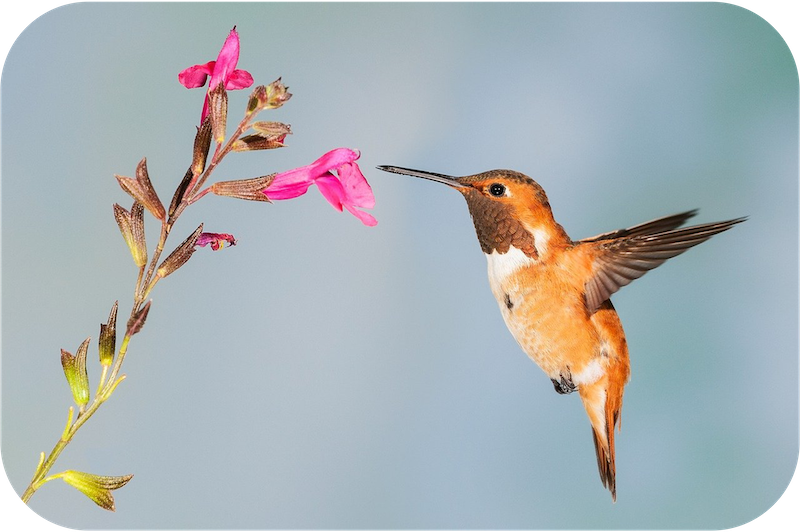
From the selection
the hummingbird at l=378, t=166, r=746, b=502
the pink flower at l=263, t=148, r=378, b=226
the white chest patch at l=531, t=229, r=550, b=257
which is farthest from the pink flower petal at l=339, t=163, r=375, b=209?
the white chest patch at l=531, t=229, r=550, b=257

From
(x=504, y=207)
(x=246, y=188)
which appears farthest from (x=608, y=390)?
(x=246, y=188)

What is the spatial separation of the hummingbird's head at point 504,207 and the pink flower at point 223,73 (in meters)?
0.26

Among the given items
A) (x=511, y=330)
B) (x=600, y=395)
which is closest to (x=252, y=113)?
(x=511, y=330)

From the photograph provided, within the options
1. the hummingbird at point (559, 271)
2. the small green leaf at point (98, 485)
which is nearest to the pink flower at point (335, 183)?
the hummingbird at point (559, 271)

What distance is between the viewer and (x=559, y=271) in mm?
1194

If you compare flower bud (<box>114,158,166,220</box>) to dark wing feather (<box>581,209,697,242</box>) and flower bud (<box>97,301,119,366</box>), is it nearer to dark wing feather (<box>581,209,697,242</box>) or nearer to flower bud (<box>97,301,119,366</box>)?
flower bud (<box>97,301,119,366</box>)

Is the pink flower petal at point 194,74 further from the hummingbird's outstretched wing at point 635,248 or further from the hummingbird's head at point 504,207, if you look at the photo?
the hummingbird's outstretched wing at point 635,248

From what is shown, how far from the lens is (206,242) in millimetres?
939

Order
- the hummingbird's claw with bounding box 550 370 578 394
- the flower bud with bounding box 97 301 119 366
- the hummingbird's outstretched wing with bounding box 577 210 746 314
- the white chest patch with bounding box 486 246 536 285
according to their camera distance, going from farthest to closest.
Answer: the hummingbird's claw with bounding box 550 370 578 394, the white chest patch with bounding box 486 246 536 285, the hummingbird's outstretched wing with bounding box 577 210 746 314, the flower bud with bounding box 97 301 119 366

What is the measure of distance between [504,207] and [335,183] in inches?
11.9

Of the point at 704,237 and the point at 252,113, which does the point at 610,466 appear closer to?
the point at 704,237

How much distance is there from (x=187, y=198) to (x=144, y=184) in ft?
0.19

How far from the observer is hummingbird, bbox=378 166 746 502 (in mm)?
1106

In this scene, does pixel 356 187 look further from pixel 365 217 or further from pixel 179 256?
pixel 179 256
